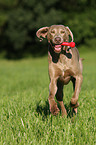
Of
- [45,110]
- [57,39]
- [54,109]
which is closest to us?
[57,39]

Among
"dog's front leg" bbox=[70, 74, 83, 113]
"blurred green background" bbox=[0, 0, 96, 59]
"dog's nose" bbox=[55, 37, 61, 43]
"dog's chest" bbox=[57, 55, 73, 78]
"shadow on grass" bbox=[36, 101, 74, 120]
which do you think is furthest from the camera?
"blurred green background" bbox=[0, 0, 96, 59]

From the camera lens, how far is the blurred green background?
33250 mm

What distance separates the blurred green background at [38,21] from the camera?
33250mm

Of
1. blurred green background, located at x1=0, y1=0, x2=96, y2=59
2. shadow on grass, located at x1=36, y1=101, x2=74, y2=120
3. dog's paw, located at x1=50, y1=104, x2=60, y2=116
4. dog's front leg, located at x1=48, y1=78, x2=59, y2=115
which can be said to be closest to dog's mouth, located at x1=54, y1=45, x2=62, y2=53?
dog's front leg, located at x1=48, y1=78, x2=59, y2=115

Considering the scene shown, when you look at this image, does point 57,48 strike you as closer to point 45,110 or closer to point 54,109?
point 54,109

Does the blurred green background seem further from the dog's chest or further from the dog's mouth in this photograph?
the dog's mouth

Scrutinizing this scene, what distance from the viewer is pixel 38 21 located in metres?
32.4

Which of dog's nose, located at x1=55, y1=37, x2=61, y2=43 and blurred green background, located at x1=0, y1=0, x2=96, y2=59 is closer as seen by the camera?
dog's nose, located at x1=55, y1=37, x2=61, y2=43

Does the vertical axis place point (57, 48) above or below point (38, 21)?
below

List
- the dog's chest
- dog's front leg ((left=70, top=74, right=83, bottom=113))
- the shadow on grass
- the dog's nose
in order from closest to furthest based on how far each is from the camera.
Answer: the dog's nose
dog's front leg ((left=70, top=74, right=83, bottom=113))
the dog's chest
the shadow on grass

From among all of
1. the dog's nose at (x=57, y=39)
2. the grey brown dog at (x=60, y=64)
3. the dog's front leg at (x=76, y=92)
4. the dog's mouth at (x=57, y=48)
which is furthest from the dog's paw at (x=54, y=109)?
the dog's nose at (x=57, y=39)

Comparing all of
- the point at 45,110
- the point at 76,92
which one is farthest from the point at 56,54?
the point at 45,110

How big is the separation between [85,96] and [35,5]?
31.1 metres

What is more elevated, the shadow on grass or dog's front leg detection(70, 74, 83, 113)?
dog's front leg detection(70, 74, 83, 113)
